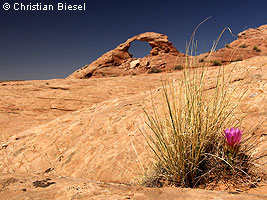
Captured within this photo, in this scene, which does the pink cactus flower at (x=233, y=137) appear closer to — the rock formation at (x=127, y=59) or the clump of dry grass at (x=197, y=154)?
the clump of dry grass at (x=197, y=154)

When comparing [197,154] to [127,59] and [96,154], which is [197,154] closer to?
[96,154]

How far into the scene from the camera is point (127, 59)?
21062 millimetres

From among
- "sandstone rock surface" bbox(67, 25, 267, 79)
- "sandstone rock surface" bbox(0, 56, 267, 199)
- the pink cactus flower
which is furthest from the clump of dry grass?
"sandstone rock surface" bbox(67, 25, 267, 79)

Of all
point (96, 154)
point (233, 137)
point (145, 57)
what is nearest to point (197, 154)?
point (233, 137)

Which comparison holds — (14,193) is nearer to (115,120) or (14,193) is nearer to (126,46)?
(115,120)

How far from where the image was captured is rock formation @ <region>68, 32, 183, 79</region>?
Result: 18.8 metres

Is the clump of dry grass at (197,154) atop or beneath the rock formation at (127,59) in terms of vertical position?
beneath

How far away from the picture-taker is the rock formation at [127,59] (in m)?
18.8

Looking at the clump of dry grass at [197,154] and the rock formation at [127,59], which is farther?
the rock formation at [127,59]

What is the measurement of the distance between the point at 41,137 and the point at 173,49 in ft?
63.2

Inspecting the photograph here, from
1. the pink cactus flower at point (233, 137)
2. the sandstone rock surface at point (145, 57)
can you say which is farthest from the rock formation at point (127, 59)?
the pink cactus flower at point (233, 137)

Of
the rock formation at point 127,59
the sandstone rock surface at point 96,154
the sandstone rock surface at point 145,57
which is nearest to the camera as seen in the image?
the sandstone rock surface at point 96,154

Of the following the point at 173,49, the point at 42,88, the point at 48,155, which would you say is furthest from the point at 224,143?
the point at 173,49

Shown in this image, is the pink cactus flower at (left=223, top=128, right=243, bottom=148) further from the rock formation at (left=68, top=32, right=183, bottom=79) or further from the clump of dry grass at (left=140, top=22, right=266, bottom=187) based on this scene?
the rock formation at (left=68, top=32, right=183, bottom=79)
